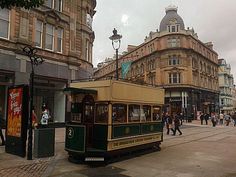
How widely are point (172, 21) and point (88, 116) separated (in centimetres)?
4733

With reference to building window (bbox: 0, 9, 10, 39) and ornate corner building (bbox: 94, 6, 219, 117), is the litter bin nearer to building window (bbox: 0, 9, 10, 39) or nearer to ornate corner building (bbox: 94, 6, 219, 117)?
building window (bbox: 0, 9, 10, 39)

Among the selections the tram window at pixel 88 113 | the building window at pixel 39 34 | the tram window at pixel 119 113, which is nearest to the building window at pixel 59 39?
the building window at pixel 39 34

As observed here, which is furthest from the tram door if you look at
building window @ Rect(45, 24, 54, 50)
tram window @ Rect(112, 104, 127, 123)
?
building window @ Rect(45, 24, 54, 50)

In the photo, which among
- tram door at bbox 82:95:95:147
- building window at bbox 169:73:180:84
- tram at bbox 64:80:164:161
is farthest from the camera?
building window at bbox 169:73:180:84

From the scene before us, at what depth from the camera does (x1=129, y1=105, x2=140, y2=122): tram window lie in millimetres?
12047

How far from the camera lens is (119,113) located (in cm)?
1139

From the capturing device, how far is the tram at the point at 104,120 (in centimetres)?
1068

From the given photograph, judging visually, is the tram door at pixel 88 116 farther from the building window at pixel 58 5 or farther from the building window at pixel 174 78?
the building window at pixel 174 78

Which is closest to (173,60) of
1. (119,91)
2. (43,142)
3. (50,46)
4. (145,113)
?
(50,46)

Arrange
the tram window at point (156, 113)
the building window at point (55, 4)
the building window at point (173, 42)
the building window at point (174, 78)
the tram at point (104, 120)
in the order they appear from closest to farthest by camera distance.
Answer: the tram at point (104, 120) < the tram window at point (156, 113) < the building window at point (55, 4) < the building window at point (174, 78) < the building window at point (173, 42)

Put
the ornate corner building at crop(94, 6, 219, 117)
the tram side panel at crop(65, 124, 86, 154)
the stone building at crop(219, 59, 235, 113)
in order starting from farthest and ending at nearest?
the stone building at crop(219, 59, 235, 113)
the ornate corner building at crop(94, 6, 219, 117)
the tram side panel at crop(65, 124, 86, 154)

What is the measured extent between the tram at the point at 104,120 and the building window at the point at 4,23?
10959 mm

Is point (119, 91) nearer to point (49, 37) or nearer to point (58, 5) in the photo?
point (49, 37)

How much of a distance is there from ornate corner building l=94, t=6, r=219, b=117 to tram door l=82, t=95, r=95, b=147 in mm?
38301
